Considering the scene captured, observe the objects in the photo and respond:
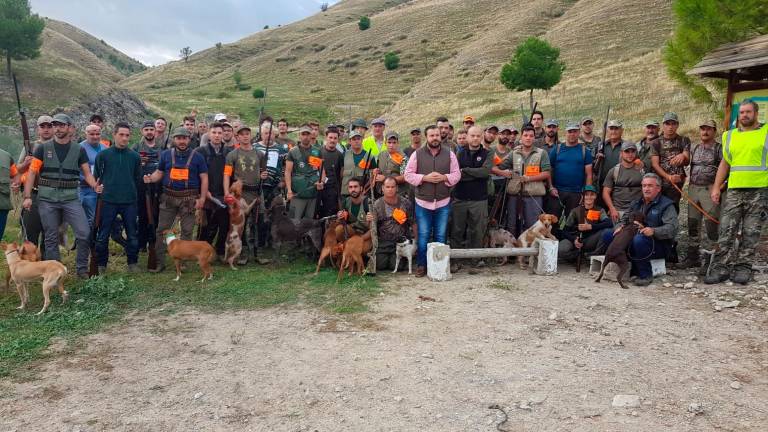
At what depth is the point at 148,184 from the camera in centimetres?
812

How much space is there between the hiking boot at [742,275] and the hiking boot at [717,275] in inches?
3.1

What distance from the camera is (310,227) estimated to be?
8195 mm

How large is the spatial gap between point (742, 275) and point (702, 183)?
1.38 meters

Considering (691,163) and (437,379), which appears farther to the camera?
(691,163)

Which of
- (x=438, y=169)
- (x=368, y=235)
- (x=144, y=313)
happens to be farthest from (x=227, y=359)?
(x=438, y=169)

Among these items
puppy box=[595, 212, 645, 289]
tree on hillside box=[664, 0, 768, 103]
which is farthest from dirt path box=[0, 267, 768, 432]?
tree on hillside box=[664, 0, 768, 103]

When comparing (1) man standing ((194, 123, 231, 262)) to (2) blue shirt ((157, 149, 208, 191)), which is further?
(1) man standing ((194, 123, 231, 262))

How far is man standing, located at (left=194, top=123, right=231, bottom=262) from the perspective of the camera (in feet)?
26.3

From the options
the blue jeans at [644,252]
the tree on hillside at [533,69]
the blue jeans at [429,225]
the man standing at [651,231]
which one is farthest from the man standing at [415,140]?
the tree on hillside at [533,69]

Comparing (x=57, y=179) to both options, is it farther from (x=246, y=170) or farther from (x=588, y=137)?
(x=588, y=137)

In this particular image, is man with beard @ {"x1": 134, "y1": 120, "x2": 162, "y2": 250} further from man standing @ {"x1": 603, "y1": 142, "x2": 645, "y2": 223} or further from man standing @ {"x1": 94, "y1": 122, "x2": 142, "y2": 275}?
man standing @ {"x1": 603, "y1": 142, "x2": 645, "y2": 223}

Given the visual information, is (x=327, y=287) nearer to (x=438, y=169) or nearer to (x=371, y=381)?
(x=438, y=169)

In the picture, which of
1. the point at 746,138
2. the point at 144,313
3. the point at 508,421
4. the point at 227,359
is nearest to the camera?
the point at 508,421

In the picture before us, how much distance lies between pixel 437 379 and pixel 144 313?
3.63 meters
